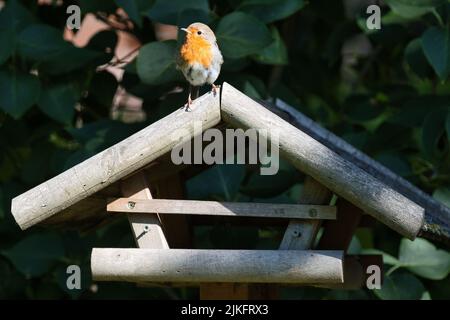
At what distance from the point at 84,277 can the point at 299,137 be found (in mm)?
1520

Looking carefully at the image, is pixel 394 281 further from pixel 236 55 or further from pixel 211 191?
pixel 236 55

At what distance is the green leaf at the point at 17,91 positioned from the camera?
341 cm

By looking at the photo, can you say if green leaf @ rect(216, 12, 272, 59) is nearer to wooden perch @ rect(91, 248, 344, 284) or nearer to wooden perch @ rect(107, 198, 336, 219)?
wooden perch @ rect(107, 198, 336, 219)

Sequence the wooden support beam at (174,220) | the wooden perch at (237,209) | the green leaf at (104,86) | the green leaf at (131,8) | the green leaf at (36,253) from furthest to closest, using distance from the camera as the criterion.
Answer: the green leaf at (104,86) < the green leaf at (36,253) < the green leaf at (131,8) < the wooden support beam at (174,220) < the wooden perch at (237,209)

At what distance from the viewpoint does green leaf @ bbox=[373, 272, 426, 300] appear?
338cm

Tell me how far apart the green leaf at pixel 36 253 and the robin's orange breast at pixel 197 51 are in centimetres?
127

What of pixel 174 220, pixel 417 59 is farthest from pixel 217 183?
pixel 417 59

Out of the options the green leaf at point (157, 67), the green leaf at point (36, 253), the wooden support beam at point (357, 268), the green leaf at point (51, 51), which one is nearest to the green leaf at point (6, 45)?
the green leaf at point (51, 51)

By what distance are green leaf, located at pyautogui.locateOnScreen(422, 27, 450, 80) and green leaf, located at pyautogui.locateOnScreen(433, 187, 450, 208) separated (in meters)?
0.45

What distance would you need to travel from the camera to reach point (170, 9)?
339cm

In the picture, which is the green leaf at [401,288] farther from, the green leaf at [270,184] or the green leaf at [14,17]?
the green leaf at [14,17]

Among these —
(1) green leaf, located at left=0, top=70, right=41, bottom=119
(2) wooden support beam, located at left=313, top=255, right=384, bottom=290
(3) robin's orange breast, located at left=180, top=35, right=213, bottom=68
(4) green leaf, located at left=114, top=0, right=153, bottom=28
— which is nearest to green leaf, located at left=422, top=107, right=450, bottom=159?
(2) wooden support beam, located at left=313, top=255, right=384, bottom=290

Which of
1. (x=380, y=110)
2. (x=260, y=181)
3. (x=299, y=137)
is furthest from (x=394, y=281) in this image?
(x=299, y=137)

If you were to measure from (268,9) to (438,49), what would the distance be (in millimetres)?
675
